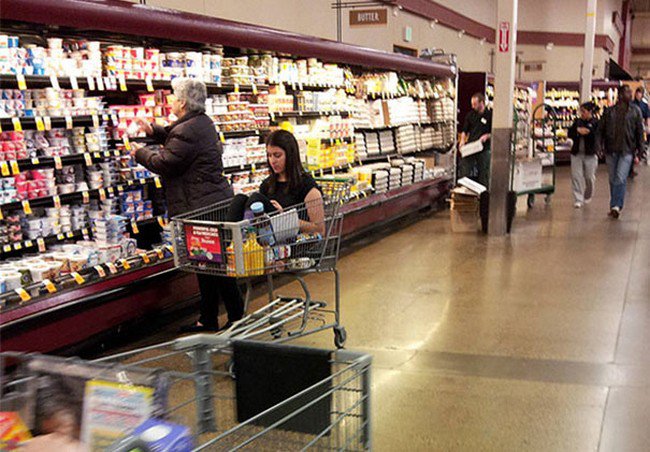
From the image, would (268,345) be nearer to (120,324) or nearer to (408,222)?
(120,324)

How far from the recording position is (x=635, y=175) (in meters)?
16.1

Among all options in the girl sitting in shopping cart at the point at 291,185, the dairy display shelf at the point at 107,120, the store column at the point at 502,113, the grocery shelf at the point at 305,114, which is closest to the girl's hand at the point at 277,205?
the girl sitting in shopping cart at the point at 291,185

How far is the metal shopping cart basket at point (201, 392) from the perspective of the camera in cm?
150

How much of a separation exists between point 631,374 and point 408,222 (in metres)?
5.98

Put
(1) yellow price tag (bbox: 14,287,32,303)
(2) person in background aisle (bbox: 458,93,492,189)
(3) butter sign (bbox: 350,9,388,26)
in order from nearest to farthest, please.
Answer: (1) yellow price tag (bbox: 14,287,32,303)
(3) butter sign (bbox: 350,9,388,26)
(2) person in background aisle (bbox: 458,93,492,189)

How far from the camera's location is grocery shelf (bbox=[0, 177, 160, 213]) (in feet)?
14.9

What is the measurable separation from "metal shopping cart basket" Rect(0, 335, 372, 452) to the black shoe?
10.1 ft

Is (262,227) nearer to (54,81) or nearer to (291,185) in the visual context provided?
(291,185)

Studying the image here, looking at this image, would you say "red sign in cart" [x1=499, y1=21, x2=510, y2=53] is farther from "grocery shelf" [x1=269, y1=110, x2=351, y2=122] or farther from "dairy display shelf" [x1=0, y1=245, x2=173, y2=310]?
"dairy display shelf" [x1=0, y1=245, x2=173, y2=310]

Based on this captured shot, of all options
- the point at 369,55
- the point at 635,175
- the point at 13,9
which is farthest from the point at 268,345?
the point at 635,175

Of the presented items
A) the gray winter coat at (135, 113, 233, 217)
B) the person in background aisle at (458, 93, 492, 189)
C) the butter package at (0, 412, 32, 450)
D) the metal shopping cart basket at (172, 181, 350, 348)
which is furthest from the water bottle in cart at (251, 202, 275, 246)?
the person in background aisle at (458, 93, 492, 189)

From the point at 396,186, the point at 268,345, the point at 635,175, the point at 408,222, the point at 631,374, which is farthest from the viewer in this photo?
the point at 635,175

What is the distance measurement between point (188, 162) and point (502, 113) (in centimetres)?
505

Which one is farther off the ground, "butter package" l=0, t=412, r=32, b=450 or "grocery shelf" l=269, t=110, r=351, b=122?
"grocery shelf" l=269, t=110, r=351, b=122
